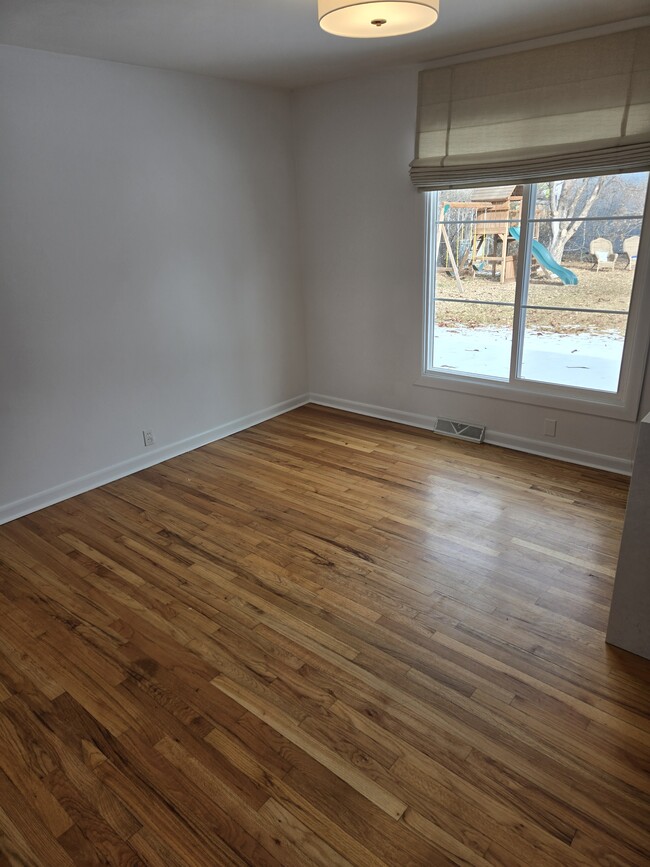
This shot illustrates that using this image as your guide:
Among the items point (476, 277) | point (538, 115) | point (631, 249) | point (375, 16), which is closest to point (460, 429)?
point (476, 277)

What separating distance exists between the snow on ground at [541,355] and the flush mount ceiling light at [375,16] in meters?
2.20

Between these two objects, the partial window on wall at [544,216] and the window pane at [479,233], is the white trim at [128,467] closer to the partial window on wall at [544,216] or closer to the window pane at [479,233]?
the partial window on wall at [544,216]

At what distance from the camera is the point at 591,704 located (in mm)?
2012

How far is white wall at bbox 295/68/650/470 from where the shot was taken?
3.95 m

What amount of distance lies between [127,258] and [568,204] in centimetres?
278

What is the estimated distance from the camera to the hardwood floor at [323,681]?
5.42 ft

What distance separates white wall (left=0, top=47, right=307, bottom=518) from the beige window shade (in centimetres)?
134

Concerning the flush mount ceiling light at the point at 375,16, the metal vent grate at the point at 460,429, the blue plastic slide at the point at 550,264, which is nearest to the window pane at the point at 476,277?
the blue plastic slide at the point at 550,264

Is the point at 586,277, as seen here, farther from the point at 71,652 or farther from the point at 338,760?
the point at 71,652

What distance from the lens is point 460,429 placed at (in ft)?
14.2

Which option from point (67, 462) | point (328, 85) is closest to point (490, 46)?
point (328, 85)

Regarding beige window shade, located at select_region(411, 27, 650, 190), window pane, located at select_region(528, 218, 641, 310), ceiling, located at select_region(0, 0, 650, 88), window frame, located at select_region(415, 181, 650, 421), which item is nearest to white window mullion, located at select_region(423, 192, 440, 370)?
window frame, located at select_region(415, 181, 650, 421)

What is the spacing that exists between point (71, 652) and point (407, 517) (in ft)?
5.97

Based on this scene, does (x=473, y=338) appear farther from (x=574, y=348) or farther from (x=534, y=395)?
(x=574, y=348)
